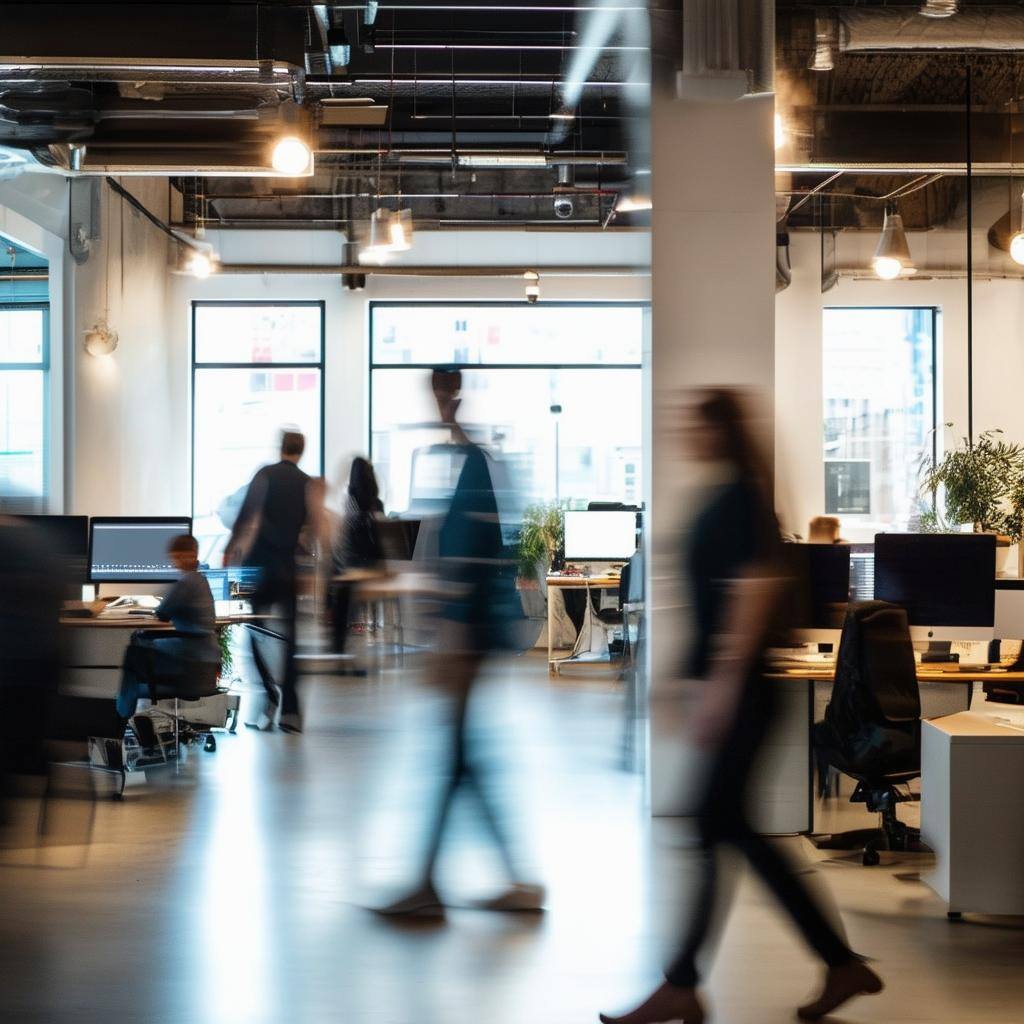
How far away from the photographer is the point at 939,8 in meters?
6.40

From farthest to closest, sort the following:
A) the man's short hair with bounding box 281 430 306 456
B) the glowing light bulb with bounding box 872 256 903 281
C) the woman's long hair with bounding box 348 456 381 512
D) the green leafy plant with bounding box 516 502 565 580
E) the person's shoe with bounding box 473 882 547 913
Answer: the green leafy plant with bounding box 516 502 565 580, the glowing light bulb with bounding box 872 256 903 281, the woman's long hair with bounding box 348 456 381 512, the man's short hair with bounding box 281 430 306 456, the person's shoe with bounding box 473 882 547 913

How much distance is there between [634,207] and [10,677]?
11.6ft

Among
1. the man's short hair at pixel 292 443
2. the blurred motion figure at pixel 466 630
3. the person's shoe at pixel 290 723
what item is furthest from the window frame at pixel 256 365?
the blurred motion figure at pixel 466 630

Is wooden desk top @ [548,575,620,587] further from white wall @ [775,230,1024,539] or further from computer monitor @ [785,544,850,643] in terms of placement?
computer monitor @ [785,544,850,643]

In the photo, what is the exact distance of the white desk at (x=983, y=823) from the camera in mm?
4148

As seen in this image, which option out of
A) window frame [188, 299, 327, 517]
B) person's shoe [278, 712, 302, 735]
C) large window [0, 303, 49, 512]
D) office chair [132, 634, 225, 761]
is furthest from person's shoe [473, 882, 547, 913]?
window frame [188, 299, 327, 517]

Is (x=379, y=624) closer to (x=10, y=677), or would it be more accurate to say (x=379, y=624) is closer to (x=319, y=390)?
(x=319, y=390)

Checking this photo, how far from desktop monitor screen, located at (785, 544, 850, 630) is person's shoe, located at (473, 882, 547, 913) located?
1936 millimetres

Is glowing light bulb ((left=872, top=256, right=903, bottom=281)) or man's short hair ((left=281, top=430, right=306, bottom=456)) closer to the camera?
man's short hair ((left=281, top=430, right=306, bottom=456))

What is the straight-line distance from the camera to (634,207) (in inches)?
227

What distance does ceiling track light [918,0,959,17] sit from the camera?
20.4 feet

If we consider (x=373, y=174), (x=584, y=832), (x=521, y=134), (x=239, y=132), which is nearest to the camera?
(x=584, y=832)

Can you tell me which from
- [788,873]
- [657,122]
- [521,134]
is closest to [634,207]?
[657,122]

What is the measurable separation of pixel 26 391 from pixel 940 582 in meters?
6.73
